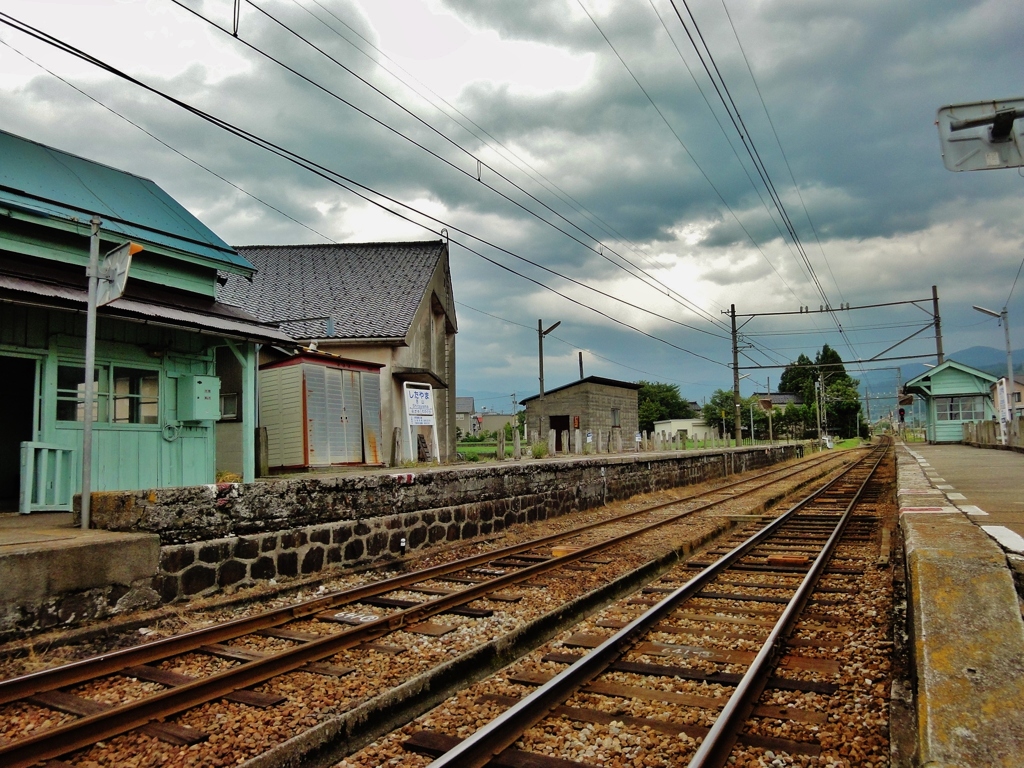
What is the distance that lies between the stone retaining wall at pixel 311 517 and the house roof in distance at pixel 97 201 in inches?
157

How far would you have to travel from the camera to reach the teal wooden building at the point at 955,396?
123ft

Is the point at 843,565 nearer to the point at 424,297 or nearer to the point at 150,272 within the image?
the point at 150,272

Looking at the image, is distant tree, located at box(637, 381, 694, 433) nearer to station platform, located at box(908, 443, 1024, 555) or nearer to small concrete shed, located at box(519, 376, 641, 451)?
small concrete shed, located at box(519, 376, 641, 451)

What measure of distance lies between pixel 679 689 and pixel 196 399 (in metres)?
8.33

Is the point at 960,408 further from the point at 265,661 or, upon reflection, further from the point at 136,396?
the point at 265,661

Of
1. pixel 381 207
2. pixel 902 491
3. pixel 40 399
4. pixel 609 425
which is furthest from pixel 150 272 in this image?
pixel 609 425

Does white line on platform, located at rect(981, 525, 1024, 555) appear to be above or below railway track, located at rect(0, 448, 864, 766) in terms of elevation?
above

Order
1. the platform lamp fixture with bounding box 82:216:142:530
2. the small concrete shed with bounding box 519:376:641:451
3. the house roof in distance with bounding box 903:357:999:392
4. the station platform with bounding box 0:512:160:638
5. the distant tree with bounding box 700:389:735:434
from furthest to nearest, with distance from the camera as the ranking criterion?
1. the distant tree with bounding box 700:389:735:434
2. the small concrete shed with bounding box 519:376:641:451
3. the house roof in distance with bounding box 903:357:999:392
4. the platform lamp fixture with bounding box 82:216:142:530
5. the station platform with bounding box 0:512:160:638

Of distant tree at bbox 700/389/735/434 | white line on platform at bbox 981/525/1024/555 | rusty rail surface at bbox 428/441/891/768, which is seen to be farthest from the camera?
distant tree at bbox 700/389/735/434

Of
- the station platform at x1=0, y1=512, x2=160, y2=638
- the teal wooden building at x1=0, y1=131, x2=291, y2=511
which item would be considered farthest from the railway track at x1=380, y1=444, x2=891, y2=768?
the teal wooden building at x1=0, y1=131, x2=291, y2=511

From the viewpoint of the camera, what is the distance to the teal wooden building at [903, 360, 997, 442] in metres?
37.3

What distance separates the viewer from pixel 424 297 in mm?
21828

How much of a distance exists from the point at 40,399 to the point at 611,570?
730 centimetres

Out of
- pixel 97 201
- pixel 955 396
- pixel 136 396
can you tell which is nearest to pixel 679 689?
pixel 136 396
